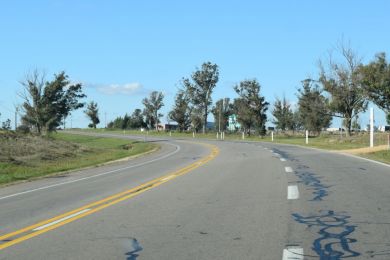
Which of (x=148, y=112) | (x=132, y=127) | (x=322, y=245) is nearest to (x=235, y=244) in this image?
(x=322, y=245)

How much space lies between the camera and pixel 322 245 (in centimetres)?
789

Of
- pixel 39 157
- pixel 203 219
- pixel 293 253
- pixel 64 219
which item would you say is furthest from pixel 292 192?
pixel 39 157

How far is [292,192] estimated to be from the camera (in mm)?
13883

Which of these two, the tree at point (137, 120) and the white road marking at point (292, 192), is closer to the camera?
the white road marking at point (292, 192)

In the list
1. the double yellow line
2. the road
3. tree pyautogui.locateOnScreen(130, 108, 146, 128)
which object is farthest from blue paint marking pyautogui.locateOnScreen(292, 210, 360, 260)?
tree pyautogui.locateOnScreen(130, 108, 146, 128)

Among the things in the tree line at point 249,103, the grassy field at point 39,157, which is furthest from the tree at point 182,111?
the grassy field at point 39,157

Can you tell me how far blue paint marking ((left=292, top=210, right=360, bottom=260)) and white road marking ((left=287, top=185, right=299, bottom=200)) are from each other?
2077mm

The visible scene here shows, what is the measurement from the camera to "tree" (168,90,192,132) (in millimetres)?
100938

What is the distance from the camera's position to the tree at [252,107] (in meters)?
80.0

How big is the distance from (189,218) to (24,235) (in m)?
2.90

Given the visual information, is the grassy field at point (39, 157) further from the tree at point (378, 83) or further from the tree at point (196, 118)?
the tree at point (196, 118)

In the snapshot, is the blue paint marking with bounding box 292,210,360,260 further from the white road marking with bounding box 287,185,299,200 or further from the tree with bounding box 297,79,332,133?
the tree with bounding box 297,79,332,133

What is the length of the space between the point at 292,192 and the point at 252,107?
67035mm

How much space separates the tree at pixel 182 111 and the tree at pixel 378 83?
5557 cm
